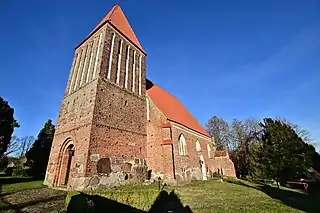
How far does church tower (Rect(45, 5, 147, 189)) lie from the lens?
12852 mm

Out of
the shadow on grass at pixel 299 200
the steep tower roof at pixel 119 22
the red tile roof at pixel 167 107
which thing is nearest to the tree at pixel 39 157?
the red tile roof at pixel 167 107

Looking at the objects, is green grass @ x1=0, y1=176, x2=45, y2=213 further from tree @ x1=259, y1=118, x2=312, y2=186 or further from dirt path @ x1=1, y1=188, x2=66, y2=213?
tree @ x1=259, y1=118, x2=312, y2=186

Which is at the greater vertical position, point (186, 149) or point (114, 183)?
point (186, 149)

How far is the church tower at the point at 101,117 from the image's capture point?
42.2 feet

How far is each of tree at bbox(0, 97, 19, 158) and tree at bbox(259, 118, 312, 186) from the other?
3059 cm

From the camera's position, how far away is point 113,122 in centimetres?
1487

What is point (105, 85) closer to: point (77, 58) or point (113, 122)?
point (113, 122)

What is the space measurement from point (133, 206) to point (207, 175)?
16.9m

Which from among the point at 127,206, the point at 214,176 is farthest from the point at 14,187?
the point at 214,176

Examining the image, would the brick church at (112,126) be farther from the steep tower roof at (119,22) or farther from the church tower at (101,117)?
the steep tower roof at (119,22)

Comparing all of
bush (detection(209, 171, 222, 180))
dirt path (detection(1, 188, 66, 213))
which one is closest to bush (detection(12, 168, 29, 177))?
dirt path (detection(1, 188, 66, 213))

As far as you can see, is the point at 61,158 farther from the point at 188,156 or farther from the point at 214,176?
the point at 214,176

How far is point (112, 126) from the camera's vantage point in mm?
14672

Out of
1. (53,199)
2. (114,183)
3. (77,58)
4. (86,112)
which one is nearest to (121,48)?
(77,58)
